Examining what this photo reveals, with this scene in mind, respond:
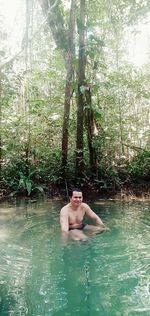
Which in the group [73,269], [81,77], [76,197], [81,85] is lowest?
[73,269]

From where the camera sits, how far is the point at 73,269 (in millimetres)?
5551

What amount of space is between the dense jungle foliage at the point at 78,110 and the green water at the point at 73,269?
9.10 feet

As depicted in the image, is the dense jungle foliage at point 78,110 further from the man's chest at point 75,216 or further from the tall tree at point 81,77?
the man's chest at point 75,216

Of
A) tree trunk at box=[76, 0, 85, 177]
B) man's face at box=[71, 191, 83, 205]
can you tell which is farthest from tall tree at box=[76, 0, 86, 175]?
man's face at box=[71, 191, 83, 205]

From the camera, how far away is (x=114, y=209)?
9547 mm

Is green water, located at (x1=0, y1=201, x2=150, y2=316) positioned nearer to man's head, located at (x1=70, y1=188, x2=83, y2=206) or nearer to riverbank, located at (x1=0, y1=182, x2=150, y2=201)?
man's head, located at (x1=70, y1=188, x2=83, y2=206)

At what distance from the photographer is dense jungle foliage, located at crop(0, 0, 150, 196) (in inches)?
434

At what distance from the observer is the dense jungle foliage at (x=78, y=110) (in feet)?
36.1

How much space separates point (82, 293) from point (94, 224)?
3.46 metres

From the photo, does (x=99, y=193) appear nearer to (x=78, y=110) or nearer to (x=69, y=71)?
(x=78, y=110)

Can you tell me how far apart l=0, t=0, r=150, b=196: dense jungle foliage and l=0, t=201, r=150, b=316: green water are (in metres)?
2.77

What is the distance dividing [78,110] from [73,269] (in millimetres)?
6183

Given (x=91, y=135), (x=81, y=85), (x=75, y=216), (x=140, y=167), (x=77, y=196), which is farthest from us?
(x=140, y=167)

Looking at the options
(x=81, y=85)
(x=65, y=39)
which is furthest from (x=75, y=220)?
(x=65, y=39)
